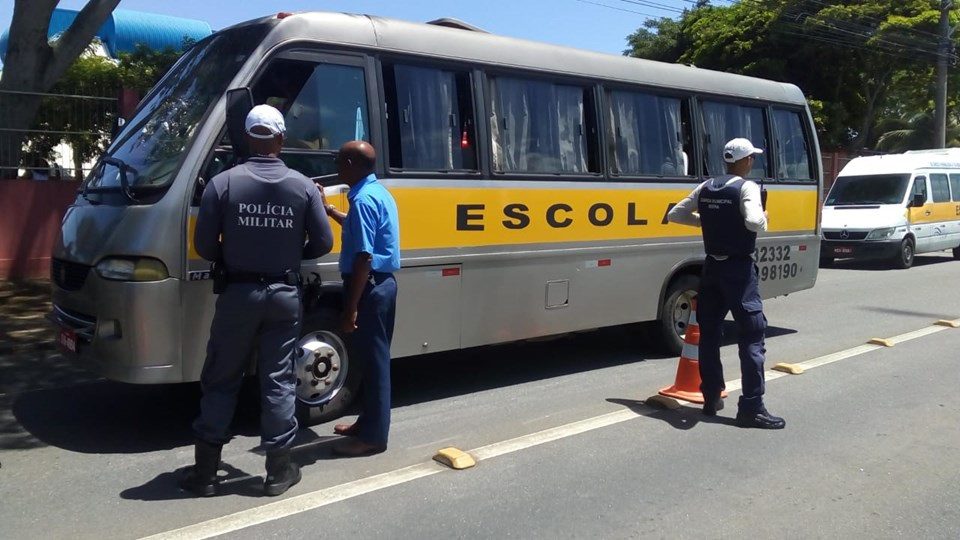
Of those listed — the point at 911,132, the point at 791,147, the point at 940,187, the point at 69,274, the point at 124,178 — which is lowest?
the point at 69,274

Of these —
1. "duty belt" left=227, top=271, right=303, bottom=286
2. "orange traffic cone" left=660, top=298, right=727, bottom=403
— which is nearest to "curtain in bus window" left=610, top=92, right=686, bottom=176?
"orange traffic cone" left=660, top=298, right=727, bottom=403

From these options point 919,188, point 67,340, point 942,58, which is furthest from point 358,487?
point 942,58

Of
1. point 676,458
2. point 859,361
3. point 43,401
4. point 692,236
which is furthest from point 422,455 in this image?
point 859,361

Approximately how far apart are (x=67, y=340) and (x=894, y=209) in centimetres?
1619

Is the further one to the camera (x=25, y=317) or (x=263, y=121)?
(x=25, y=317)

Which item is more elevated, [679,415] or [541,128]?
[541,128]

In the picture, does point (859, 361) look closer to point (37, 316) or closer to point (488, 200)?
point (488, 200)

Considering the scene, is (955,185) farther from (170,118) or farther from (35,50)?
(170,118)

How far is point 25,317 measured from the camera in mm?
9281

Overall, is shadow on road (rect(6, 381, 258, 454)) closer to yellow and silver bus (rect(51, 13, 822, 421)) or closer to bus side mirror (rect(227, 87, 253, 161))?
yellow and silver bus (rect(51, 13, 822, 421))

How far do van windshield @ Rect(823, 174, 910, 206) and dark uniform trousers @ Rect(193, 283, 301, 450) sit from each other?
1621 centimetres

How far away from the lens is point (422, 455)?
519 cm

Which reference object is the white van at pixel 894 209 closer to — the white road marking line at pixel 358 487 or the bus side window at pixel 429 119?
the white road marking line at pixel 358 487

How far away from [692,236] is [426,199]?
10.2ft
